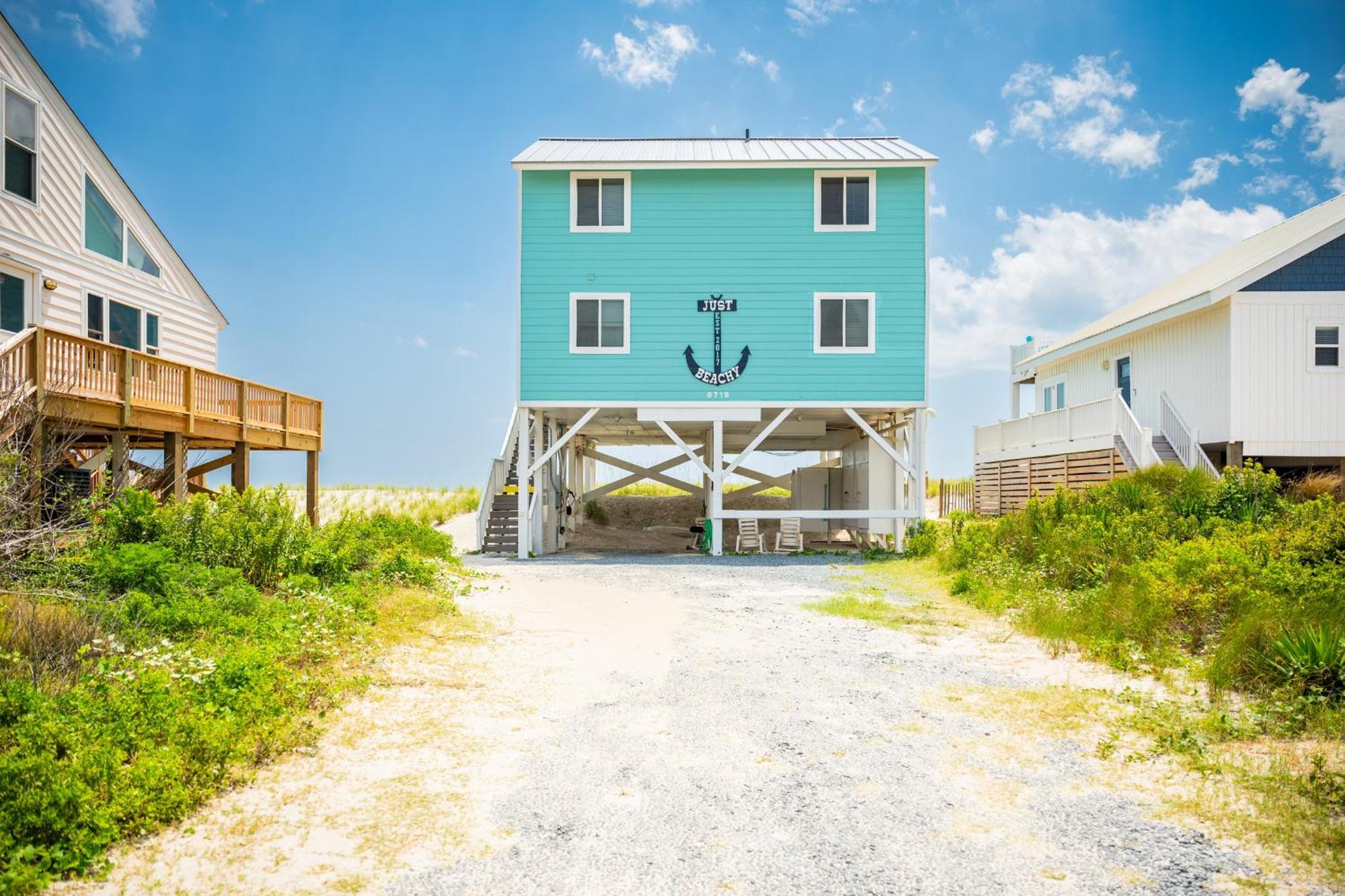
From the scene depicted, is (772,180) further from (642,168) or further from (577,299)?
(577,299)

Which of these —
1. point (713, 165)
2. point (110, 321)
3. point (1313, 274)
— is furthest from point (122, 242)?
point (1313, 274)

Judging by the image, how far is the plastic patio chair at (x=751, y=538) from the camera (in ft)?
70.3

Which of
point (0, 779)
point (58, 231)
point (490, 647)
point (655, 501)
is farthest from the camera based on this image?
point (655, 501)

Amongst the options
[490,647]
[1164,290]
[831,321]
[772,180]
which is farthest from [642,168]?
[1164,290]

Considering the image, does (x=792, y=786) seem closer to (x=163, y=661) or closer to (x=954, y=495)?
(x=163, y=661)

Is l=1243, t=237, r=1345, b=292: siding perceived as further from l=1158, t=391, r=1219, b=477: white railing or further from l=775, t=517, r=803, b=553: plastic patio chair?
l=775, t=517, r=803, b=553: plastic patio chair

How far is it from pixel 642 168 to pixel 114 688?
1640 centimetres

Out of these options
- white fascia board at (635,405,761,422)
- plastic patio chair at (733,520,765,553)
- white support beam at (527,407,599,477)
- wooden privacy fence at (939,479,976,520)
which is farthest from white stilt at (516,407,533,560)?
wooden privacy fence at (939,479,976,520)

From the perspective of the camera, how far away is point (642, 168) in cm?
2016

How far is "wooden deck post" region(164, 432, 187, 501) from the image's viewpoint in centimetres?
1568

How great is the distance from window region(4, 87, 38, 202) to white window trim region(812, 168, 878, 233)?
14.9 metres

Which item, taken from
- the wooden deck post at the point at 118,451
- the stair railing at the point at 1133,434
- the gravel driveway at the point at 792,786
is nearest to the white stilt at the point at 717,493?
the stair railing at the point at 1133,434

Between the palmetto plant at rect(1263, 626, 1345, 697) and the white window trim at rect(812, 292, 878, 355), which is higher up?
the white window trim at rect(812, 292, 878, 355)

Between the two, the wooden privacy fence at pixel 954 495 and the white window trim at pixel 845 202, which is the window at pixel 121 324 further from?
the wooden privacy fence at pixel 954 495
